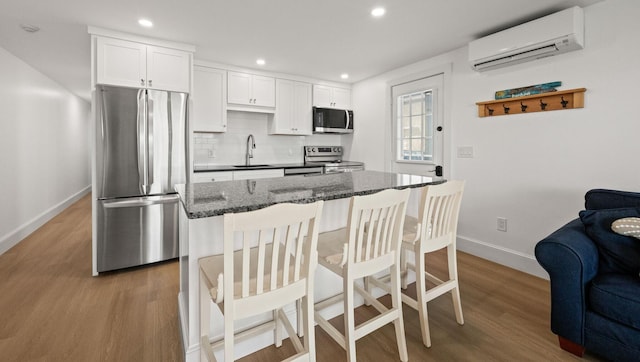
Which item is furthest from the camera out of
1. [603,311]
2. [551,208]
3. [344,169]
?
[344,169]

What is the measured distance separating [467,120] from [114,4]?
11.4ft

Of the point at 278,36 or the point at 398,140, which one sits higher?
the point at 278,36

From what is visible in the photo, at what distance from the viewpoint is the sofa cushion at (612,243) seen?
1688 millimetres

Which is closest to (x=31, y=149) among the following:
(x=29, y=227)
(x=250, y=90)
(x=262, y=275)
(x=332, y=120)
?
(x=29, y=227)

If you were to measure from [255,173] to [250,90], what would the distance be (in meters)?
1.18

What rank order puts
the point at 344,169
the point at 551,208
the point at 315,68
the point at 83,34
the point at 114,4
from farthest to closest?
the point at 344,169 → the point at 315,68 → the point at 83,34 → the point at 551,208 → the point at 114,4

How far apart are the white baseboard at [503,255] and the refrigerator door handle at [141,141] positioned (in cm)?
344

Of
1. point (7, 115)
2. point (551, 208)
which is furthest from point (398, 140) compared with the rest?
point (7, 115)

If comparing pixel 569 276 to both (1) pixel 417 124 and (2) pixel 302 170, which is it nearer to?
(1) pixel 417 124

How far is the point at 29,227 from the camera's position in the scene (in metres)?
3.97

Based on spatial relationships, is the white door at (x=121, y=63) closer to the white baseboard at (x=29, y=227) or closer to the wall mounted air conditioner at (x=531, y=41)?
the white baseboard at (x=29, y=227)

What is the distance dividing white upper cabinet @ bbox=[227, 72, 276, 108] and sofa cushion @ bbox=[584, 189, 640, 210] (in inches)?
143

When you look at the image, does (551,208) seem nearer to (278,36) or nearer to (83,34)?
(278,36)

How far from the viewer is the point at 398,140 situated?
428 cm
